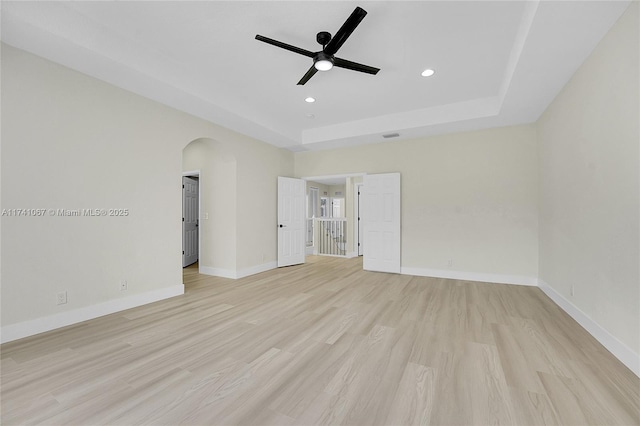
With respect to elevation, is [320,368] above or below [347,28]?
below

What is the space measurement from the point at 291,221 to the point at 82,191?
390cm

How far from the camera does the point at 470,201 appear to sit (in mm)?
5016

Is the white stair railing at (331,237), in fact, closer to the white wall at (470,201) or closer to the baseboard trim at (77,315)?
the white wall at (470,201)

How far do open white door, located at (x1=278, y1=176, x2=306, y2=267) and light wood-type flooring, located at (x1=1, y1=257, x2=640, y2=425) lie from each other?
8.92 feet

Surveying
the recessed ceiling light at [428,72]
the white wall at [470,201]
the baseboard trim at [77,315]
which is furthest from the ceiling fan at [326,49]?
the baseboard trim at [77,315]

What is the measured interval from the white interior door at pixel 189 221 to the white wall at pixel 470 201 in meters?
4.28

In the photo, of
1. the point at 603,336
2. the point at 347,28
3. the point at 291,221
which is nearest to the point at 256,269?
the point at 291,221

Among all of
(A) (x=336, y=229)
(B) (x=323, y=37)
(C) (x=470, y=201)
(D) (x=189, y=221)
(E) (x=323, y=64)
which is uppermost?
(B) (x=323, y=37)

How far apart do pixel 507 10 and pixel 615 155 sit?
1565 millimetres

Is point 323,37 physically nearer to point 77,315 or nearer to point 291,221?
→ point 77,315

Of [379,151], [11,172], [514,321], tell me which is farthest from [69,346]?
[379,151]

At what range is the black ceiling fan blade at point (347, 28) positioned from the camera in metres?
2.17

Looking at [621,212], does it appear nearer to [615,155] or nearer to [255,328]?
[615,155]

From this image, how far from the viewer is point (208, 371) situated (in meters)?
2.05
